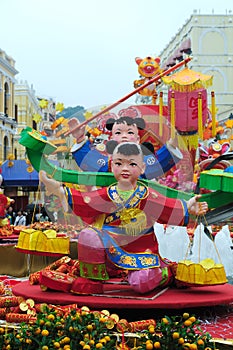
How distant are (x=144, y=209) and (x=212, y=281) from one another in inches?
31.2

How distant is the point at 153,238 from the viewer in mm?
4184

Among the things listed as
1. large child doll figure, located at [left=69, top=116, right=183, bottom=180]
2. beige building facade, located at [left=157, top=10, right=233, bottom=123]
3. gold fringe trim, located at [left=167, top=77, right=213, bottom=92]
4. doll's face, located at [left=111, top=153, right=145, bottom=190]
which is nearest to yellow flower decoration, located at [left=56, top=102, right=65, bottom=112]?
large child doll figure, located at [left=69, top=116, right=183, bottom=180]

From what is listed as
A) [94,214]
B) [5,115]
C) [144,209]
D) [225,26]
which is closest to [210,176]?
[144,209]

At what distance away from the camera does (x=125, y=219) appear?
13.4 ft

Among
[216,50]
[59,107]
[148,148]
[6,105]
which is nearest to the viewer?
[148,148]

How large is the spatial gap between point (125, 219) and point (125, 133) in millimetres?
813

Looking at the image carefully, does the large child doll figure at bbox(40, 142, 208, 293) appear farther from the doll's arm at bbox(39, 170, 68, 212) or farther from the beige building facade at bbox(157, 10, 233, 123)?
the beige building facade at bbox(157, 10, 233, 123)

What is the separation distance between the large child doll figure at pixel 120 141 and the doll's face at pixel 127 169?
25 cm

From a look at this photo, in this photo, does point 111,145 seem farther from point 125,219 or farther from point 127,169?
point 125,219

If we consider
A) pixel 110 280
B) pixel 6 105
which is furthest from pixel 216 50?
pixel 110 280

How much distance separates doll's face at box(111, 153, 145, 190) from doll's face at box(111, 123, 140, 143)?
0.32 metres

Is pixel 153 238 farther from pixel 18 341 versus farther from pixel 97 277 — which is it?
pixel 18 341

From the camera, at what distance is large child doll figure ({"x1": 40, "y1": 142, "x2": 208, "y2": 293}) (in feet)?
13.1

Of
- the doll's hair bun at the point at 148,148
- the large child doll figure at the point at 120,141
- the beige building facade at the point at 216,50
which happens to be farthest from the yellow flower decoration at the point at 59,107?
the beige building facade at the point at 216,50
